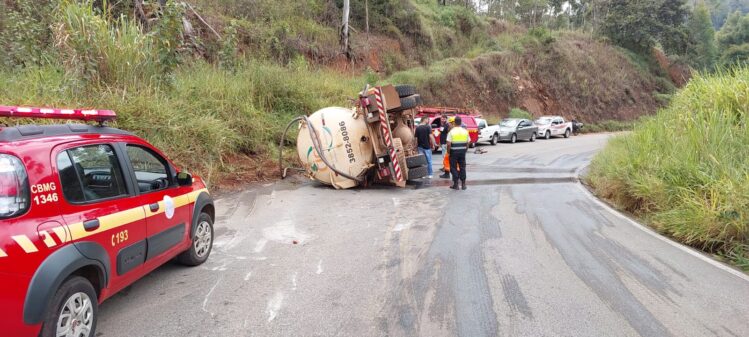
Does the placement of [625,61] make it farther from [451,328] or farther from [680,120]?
[451,328]

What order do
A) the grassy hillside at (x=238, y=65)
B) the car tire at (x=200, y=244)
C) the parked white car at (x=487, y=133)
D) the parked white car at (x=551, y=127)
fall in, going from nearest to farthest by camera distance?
the car tire at (x=200, y=244), the grassy hillside at (x=238, y=65), the parked white car at (x=487, y=133), the parked white car at (x=551, y=127)

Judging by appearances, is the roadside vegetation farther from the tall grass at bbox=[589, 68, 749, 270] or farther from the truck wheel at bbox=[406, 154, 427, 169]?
the tall grass at bbox=[589, 68, 749, 270]

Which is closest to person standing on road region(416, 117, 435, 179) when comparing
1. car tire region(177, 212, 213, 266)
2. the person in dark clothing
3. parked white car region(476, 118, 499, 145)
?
the person in dark clothing

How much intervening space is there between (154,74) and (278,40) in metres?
11.5

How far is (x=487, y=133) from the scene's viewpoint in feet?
83.6

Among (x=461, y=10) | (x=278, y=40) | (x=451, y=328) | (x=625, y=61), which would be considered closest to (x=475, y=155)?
(x=278, y=40)

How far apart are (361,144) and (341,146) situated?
1.52 ft

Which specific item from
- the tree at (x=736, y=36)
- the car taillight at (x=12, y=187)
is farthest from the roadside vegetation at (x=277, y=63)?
the car taillight at (x=12, y=187)

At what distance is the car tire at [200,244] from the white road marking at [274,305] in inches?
49.5

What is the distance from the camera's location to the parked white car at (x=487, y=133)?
979 inches

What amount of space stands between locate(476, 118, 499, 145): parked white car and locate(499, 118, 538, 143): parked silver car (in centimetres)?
91

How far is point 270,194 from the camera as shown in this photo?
10.1 m

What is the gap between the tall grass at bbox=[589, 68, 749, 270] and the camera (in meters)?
6.50

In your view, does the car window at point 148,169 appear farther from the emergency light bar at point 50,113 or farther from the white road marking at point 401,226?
the white road marking at point 401,226
